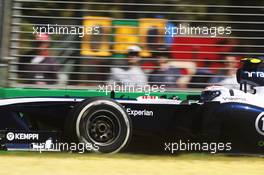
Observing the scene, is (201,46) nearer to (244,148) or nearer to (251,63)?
(251,63)

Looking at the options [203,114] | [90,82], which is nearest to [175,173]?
[203,114]

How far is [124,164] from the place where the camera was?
24.7 ft

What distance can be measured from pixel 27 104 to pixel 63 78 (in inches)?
54.2

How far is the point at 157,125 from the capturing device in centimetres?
870
